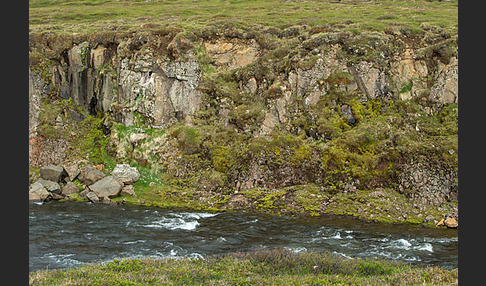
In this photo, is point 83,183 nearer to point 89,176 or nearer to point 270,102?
point 89,176

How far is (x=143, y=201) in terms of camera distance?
87.5ft

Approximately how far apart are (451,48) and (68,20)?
191 ft

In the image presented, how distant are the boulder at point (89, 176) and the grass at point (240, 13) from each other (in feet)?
65.5

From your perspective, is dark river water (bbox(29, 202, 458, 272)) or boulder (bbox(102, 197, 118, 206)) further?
boulder (bbox(102, 197, 118, 206))

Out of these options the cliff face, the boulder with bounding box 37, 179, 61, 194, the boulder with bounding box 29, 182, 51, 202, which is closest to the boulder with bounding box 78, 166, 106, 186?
the boulder with bounding box 37, 179, 61, 194

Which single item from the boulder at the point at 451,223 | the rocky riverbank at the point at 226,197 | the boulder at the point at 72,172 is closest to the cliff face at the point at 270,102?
the rocky riverbank at the point at 226,197

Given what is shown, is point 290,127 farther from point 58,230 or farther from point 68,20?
point 68,20

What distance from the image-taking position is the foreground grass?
1140 centimetres

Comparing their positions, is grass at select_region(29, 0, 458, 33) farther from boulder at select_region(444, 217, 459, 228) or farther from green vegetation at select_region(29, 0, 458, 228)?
boulder at select_region(444, 217, 459, 228)

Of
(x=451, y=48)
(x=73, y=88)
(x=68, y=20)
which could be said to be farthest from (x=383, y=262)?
(x=68, y=20)

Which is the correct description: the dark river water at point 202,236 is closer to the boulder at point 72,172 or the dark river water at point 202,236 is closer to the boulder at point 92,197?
the boulder at point 92,197

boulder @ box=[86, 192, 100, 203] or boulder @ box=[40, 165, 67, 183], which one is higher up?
boulder @ box=[40, 165, 67, 183]

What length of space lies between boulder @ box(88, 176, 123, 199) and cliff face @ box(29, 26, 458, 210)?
4.12 metres

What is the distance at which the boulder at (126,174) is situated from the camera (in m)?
28.9
